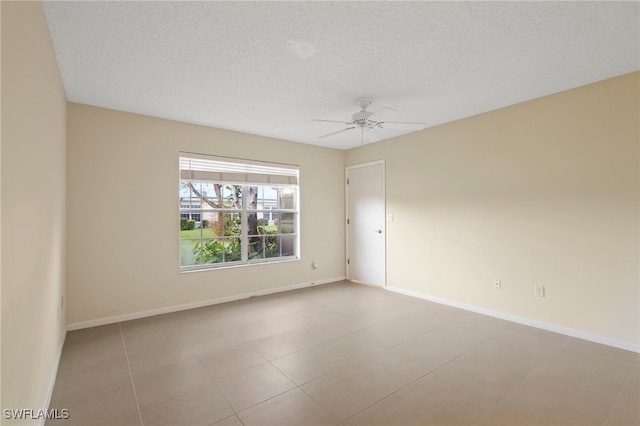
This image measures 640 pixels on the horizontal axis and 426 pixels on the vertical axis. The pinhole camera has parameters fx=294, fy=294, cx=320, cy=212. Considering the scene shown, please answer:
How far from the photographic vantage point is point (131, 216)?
3.65 m

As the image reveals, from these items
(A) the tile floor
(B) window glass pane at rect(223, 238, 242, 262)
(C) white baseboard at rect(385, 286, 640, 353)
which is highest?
(B) window glass pane at rect(223, 238, 242, 262)

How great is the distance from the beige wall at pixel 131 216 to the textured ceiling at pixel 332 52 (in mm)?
409

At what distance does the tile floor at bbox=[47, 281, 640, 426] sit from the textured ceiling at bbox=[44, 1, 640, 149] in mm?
2565

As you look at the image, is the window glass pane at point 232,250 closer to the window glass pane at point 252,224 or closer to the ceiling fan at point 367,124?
the window glass pane at point 252,224

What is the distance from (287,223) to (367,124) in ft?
7.75

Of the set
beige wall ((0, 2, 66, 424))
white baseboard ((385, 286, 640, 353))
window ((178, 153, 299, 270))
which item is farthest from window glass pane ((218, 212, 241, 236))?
white baseboard ((385, 286, 640, 353))

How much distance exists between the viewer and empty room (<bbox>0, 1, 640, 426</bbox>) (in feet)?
6.15

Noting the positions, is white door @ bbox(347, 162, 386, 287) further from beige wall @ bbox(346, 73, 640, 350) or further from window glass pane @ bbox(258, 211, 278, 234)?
window glass pane @ bbox(258, 211, 278, 234)

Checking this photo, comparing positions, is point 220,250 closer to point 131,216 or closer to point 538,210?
point 131,216

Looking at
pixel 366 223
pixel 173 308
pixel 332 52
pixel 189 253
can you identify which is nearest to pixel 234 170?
pixel 189 253

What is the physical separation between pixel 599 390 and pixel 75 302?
16.2 ft

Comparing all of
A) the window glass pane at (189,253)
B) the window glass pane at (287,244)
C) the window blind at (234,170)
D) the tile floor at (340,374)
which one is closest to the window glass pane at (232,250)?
the window glass pane at (189,253)

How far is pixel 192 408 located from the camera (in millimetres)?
1961

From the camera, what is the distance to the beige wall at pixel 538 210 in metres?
2.78
